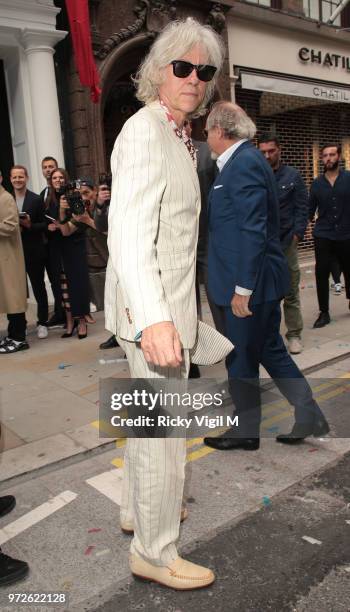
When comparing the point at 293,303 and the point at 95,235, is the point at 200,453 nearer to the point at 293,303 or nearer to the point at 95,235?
the point at 293,303

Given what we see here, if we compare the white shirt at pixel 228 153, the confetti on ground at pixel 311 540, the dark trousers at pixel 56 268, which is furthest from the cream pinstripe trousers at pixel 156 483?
the dark trousers at pixel 56 268

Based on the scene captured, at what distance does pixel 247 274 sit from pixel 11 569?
71.6 inches

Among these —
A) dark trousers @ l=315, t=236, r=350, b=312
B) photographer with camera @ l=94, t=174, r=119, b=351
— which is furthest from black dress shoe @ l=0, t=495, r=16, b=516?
dark trousers @ l=315, t=236, r=350, b=312

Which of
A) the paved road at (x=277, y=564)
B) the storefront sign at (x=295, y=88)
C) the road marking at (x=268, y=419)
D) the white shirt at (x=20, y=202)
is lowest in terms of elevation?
the paved road at (x=277, y=564)

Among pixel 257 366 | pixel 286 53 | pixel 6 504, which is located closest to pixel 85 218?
pixel 257 366

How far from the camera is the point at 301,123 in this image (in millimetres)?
13039

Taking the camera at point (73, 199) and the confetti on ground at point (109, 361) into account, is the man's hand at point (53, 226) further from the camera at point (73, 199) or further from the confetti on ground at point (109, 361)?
the confetti on ground at point (109, 361)

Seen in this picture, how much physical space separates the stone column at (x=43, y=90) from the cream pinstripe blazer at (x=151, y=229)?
6.52 metres

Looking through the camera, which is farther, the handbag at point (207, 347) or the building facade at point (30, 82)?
the building facade at point (30, 82)

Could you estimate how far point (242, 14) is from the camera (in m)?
10.5

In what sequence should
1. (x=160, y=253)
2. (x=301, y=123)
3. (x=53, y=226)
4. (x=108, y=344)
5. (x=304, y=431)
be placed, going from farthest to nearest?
(x=301, y=123), (x=53, y=226), (x=108, y=344), (x=304, y=431), (x=160, y=253)

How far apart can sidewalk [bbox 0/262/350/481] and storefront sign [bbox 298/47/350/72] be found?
7.65 m

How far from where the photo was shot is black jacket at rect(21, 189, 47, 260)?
6219mm

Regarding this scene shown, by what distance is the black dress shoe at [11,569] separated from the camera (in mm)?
2167
